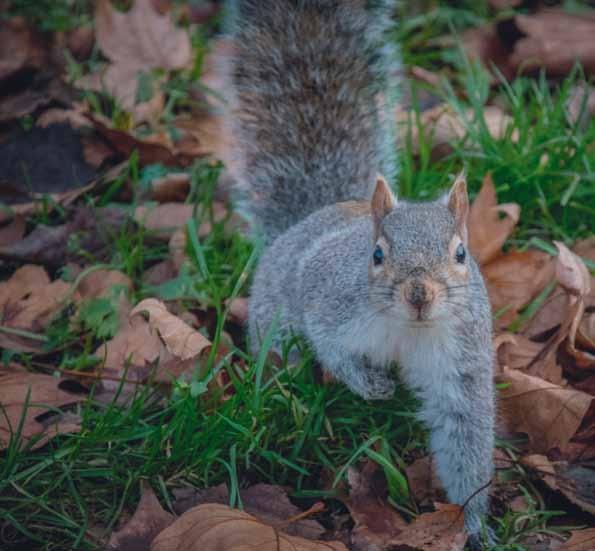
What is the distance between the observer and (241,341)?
2.62 m

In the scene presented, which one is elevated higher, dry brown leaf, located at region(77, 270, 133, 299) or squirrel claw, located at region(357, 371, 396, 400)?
squirrel claw, located at region(357, 371, 396, 400)

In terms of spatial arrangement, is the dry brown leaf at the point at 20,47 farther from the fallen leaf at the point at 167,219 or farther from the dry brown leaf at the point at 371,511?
the dry brown leaf at the point at 371,511

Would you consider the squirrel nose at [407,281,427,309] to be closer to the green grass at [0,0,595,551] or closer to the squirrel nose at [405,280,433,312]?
the squirrel nose at [405,280,433,312]

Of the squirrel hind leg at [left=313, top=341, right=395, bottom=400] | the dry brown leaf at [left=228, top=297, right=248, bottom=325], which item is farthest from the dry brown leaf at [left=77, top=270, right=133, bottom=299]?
the squirrel hind leg at [left=313, top=341, right=395, bottom=400]

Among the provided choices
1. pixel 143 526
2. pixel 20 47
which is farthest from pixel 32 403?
pixel 20 47

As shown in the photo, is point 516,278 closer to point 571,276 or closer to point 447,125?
point 571,276

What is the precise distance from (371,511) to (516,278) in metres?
0.91

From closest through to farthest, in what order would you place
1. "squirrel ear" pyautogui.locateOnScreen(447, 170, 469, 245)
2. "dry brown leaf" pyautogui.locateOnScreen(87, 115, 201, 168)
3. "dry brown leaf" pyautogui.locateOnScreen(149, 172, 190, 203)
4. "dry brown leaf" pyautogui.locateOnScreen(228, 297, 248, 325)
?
"squirrel ear" pyautogui.locateOnScreen(447, 170, 469, 245) → "dry brown leaf" pyautogui.locateOnScreen(228, 297, 248, 325) → "dry brown leaf" pyautogui.locateOnScreen(149, 172, 190, 203) → "dry brown leaf" pyautogui.locateOnScreen(87, 115, 201, 168)

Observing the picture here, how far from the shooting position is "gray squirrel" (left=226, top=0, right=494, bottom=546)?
1917 millimetres

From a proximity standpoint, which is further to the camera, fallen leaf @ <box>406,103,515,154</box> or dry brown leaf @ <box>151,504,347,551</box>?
fallen leaf @ <box>406,103,515,154</box>

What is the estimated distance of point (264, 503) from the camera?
1.99 meters

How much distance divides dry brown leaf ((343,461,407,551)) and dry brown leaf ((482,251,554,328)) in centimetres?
71

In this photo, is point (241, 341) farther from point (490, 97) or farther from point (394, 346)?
point (490, 97)

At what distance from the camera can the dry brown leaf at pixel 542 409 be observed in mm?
2158
